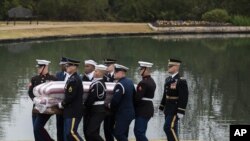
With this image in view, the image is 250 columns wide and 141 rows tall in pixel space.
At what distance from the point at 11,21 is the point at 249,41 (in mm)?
26382

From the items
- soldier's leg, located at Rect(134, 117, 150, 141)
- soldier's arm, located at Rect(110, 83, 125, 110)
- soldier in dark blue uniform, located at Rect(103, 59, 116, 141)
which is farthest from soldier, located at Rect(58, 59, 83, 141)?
soldier's leg, located at Rect(134, 117, 150, 141)

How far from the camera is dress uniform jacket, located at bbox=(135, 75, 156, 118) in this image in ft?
35.6

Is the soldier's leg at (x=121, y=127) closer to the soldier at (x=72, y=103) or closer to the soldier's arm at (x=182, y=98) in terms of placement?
the soldier at (x=72, y=103)

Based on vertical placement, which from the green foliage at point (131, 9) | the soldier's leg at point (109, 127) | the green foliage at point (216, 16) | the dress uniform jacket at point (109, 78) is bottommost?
the soldier's leg at point (109, 127)

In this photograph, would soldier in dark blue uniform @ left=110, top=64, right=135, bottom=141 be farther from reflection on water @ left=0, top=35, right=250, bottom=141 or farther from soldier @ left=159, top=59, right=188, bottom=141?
reflection on water @ left=0, top=35, right=250, bottom=141

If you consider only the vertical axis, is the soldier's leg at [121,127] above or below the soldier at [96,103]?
below

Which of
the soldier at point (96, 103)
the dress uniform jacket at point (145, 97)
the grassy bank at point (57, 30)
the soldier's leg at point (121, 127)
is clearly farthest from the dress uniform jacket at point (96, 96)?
the grassy bank at point (57, 30)

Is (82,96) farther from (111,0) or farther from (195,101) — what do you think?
(111,0)

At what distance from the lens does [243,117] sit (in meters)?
17.9

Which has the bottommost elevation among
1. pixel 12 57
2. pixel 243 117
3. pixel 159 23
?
pixel 243 117

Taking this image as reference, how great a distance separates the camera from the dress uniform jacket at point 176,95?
35.5ft

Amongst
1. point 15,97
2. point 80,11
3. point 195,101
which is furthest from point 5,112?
point 80,11

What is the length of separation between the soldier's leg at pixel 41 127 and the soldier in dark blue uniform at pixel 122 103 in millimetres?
1262

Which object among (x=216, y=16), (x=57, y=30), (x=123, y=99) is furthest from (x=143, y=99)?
(x=216, y=16)
